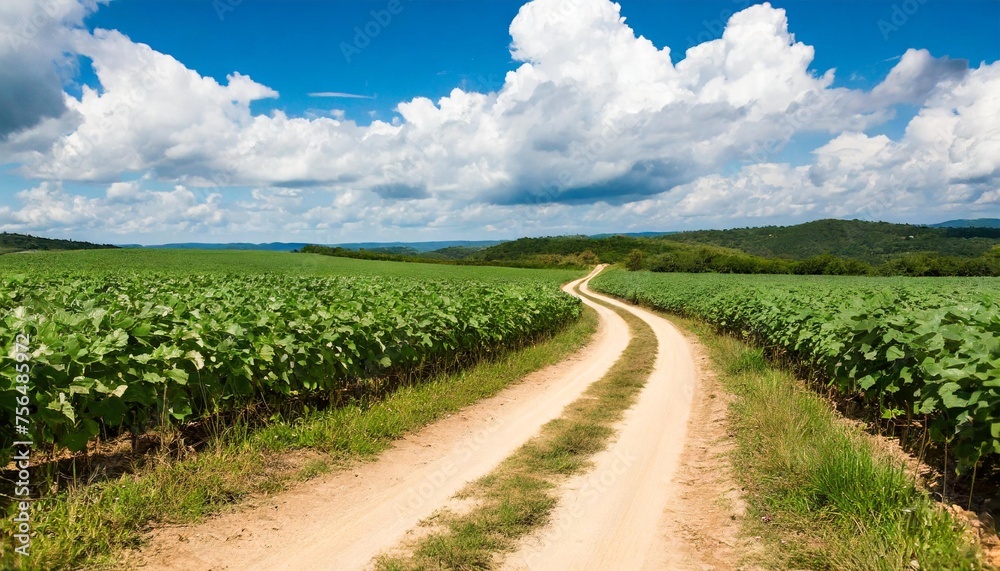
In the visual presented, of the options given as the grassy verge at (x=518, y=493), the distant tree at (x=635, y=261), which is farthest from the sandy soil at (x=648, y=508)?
the distant tree at (x=635, y=261)

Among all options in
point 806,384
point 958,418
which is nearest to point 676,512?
point 958,418

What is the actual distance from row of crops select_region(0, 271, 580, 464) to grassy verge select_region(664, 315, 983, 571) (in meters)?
6.60

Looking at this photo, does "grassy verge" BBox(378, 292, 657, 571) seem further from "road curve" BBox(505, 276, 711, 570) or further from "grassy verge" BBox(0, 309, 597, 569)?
"grassy verge" BBox(0, 309, 597, 569)

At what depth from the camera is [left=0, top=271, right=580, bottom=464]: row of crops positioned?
536 centimetres

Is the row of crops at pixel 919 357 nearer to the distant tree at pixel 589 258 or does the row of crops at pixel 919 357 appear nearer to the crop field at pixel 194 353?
the crop field at pixel 194 353

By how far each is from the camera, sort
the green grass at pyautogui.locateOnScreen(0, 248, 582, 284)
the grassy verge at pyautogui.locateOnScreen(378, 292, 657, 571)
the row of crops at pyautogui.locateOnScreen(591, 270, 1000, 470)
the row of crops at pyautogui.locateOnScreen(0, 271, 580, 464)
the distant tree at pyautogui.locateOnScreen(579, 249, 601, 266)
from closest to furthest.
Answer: the grassy verge at pyautogui.locateOnScreen(378, 292, 657, 571), the row of crops at pyautogui.locateOnScreen(591, 270, 1000, 470), the row of crops at pyautogui.locateOnScreen(0, 271, 580, 464), the green grass at pyautogui.locateOnScreen(0, 248, 582, 284), the distant tree at pyautogui.locateOnScreen(579, 249, 601, 266)

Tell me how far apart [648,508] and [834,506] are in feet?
6.23

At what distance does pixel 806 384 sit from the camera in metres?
12.3

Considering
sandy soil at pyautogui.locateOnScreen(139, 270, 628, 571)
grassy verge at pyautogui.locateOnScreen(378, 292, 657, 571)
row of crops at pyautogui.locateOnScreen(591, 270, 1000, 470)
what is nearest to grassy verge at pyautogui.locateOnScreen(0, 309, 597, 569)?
sandy soil at pyautogui.locateOnScreen(139, 270, 628, 571)

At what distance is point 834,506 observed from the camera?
5.27m

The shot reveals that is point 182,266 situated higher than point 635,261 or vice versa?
point 182,266

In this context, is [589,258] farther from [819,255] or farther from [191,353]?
[191,353]

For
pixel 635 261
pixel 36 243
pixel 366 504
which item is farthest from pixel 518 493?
pixel 36 243

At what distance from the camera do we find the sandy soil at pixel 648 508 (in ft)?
16.3
